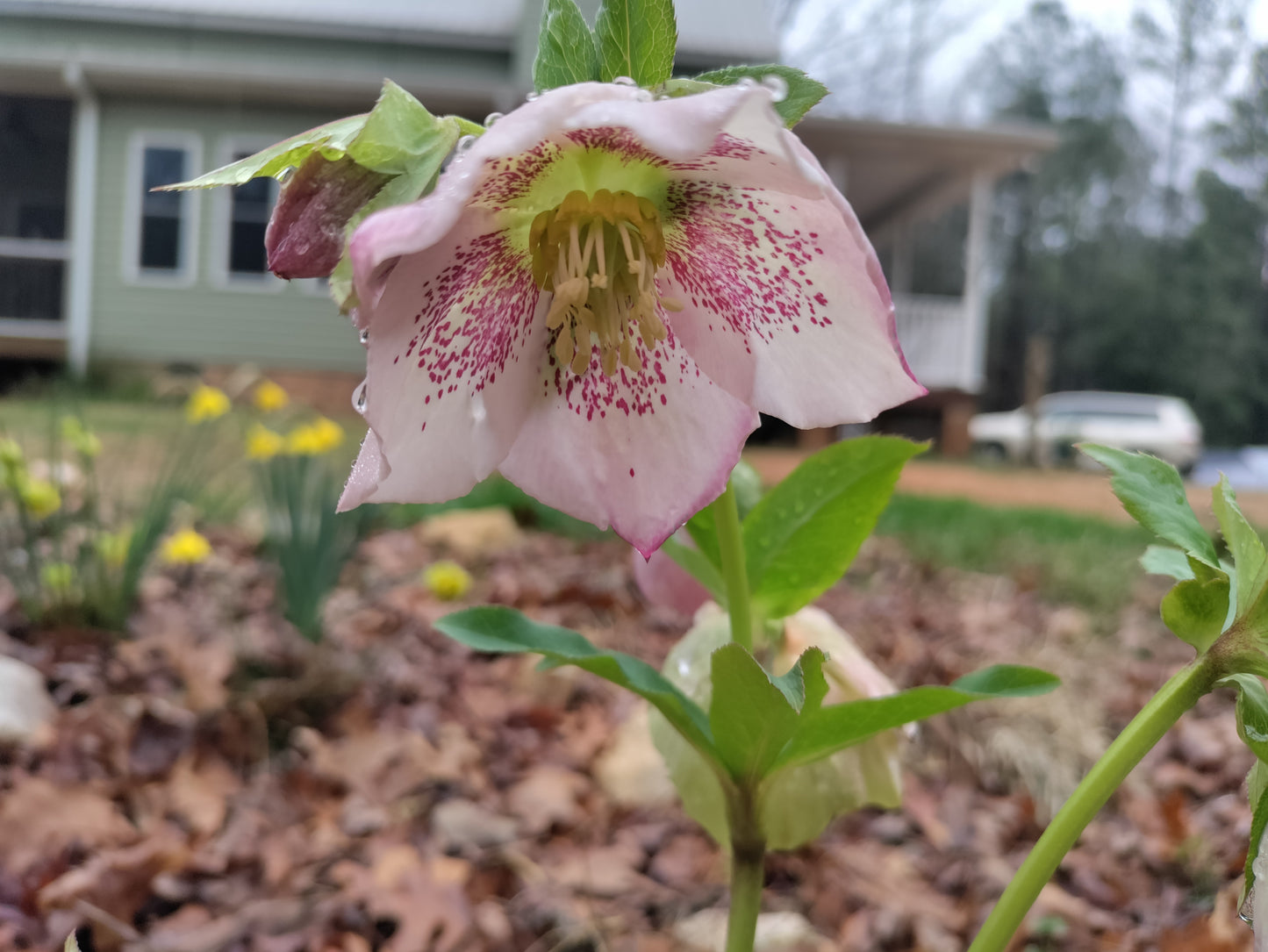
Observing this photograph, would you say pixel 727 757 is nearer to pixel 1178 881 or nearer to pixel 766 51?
pixel 1178 881

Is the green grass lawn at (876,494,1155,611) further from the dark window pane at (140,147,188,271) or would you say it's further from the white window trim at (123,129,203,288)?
the dark window pane at (140,147,188,271)

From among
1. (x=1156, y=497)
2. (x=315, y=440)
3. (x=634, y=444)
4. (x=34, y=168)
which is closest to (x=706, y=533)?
(x=634, y=444)

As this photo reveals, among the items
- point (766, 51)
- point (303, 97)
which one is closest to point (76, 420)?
point (303, 97)

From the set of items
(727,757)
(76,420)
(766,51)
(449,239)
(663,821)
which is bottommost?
(663,821)

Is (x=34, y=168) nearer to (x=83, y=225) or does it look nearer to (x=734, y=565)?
(x=83, y=225)

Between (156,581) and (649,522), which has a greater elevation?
(649,522)

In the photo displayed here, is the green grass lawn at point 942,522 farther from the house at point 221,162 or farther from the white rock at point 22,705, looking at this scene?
the house at point 221,162
